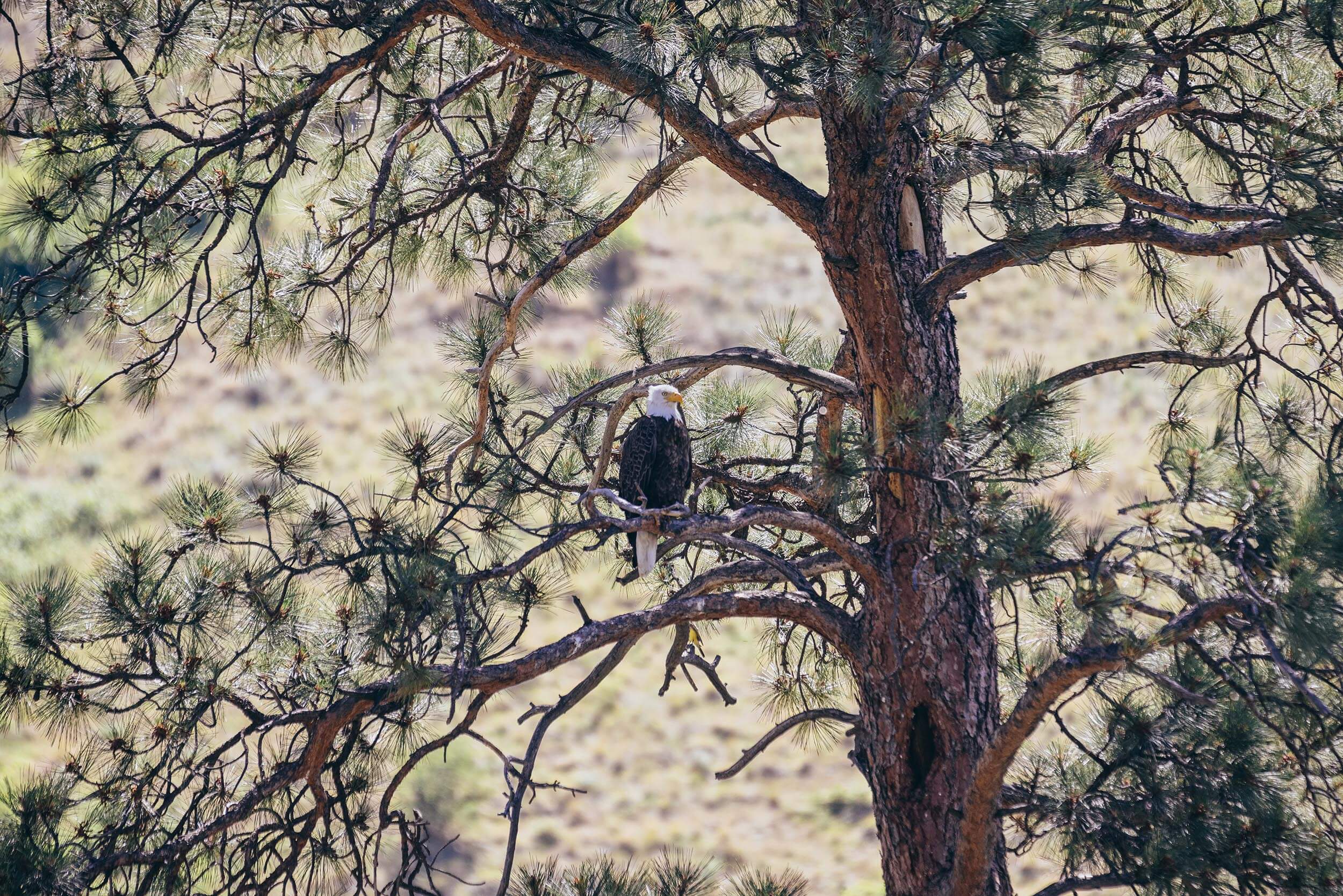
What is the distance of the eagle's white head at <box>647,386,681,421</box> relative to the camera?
304 cm

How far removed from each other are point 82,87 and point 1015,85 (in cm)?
171

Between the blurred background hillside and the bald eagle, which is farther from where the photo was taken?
the blurred background hillside

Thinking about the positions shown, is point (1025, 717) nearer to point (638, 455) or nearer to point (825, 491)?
point (825, 491)

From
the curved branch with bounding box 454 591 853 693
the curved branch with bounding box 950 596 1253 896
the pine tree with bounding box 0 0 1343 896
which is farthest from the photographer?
the curved branch with bounding box 454 591 853 693

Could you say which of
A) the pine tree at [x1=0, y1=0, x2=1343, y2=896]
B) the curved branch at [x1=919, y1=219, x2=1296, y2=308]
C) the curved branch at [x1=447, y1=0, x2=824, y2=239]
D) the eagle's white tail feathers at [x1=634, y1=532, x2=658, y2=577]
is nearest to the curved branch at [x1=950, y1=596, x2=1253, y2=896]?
the pine tree at [x1=0, y1=0, x2=1343, y2=896]

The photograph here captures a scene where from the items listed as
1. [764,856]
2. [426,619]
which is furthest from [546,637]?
[426,619]

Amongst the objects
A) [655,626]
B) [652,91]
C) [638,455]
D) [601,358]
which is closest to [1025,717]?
[655,626]

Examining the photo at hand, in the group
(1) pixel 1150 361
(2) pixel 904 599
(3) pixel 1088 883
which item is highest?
(1) pixel 1150 361

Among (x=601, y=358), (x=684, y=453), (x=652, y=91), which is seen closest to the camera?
(x=652, y=91)

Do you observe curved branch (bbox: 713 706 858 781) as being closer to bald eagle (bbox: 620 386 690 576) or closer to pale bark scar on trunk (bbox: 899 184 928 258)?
bald eagle (bbox: 620 386 690 576)

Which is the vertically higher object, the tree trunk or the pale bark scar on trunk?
the pale bark scar on trunk

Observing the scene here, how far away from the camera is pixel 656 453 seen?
311 centimetres

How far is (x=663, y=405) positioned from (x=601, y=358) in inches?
208

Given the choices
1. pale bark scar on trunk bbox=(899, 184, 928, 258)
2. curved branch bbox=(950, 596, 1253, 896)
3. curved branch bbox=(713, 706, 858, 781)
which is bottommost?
curved branch bbox=(950, 596, 1253, 896)
